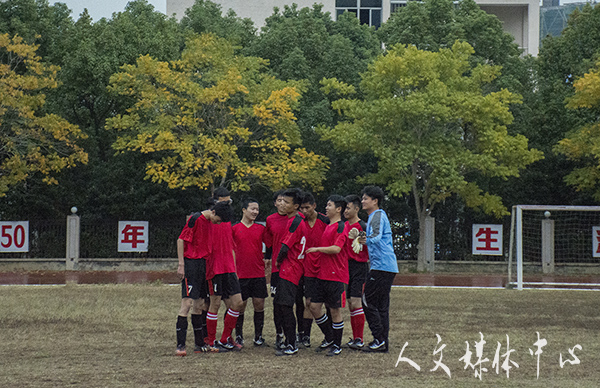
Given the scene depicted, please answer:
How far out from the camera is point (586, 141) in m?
24.9

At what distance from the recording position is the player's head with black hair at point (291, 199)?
9.41 meters

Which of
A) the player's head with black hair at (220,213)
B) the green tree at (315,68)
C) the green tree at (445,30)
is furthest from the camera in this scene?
the green tree at (445,30)

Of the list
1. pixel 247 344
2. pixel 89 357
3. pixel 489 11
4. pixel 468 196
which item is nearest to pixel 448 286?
pixel 468 196

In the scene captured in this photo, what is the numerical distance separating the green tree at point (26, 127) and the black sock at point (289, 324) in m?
17.4

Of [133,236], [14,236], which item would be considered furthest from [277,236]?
[14,236]

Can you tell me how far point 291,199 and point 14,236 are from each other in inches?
753

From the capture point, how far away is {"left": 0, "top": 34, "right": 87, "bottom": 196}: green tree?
80.1ft

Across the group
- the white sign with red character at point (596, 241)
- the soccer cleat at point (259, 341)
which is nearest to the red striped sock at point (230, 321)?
the soccer cleat at point (259, 341)

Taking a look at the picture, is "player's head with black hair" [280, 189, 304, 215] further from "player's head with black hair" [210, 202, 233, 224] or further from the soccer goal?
the soccer goal

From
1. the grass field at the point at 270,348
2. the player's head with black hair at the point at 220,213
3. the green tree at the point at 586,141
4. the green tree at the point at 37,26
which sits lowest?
the grass field at the point at 270,348

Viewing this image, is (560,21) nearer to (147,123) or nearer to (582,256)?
(582,256)

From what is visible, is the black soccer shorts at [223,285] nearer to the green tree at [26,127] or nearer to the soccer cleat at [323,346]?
the soccer cleat at [323,346]

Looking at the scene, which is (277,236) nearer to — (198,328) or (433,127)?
(198,328)

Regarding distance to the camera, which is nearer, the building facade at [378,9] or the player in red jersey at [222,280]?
the player in red jersey at [222,280]
